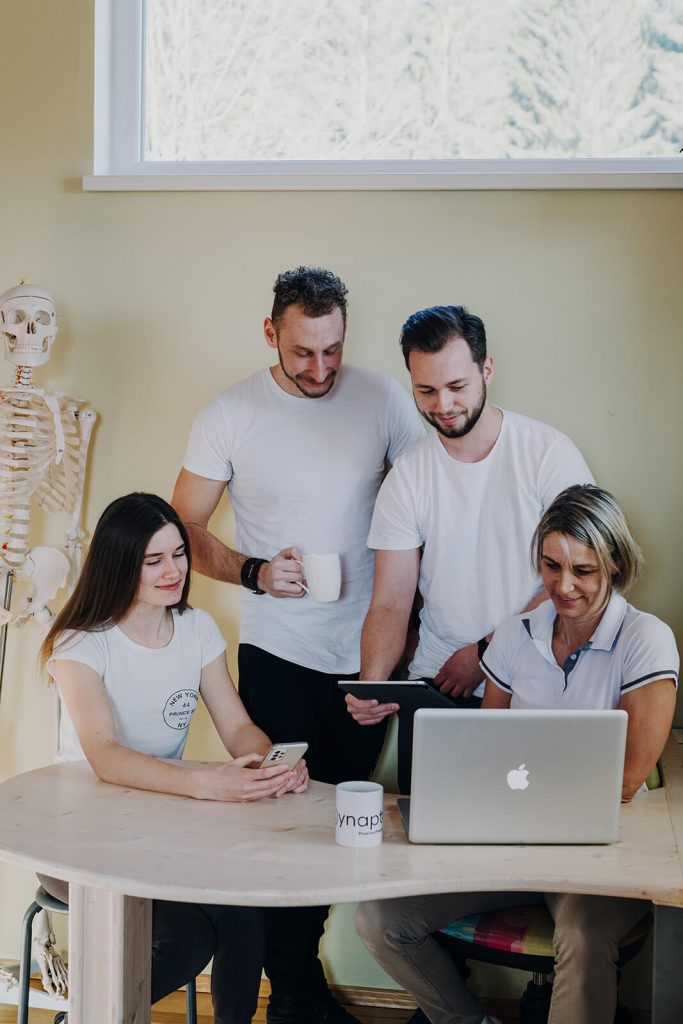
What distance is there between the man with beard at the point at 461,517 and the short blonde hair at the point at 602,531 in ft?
0.87

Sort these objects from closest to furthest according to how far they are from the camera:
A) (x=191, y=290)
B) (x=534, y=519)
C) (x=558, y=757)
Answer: (x=558, y=757)
(x=534, y=519)
(x=191, y=290)

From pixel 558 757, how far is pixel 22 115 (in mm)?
2152

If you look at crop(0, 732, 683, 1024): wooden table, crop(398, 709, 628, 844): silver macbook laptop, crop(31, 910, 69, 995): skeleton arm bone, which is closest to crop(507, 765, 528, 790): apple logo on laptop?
crop(398, 709, 628, 844): silver macbook laptop

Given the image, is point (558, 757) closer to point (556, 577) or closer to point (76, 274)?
point (556, 577)

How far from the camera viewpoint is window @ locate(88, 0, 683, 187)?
2635mm

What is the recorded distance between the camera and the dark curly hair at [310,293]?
2336 millimetres

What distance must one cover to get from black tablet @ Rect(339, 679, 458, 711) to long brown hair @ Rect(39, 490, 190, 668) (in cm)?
47

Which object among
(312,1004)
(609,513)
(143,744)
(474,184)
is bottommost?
(312,1004)

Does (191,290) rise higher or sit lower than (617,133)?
lower

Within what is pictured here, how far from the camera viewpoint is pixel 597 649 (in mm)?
1983

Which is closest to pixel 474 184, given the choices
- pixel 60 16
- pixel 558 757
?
pixel 60 16

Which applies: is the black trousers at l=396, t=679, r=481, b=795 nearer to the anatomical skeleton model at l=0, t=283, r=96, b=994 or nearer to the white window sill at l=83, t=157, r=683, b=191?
the anatomical skeleton model at l=0, t=283, r=96, b=994

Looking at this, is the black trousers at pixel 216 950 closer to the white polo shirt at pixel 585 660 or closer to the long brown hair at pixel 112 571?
the long brown hair at pixel 112 571

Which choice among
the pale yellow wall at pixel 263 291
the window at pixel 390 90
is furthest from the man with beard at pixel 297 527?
the window at pixel 390 90
